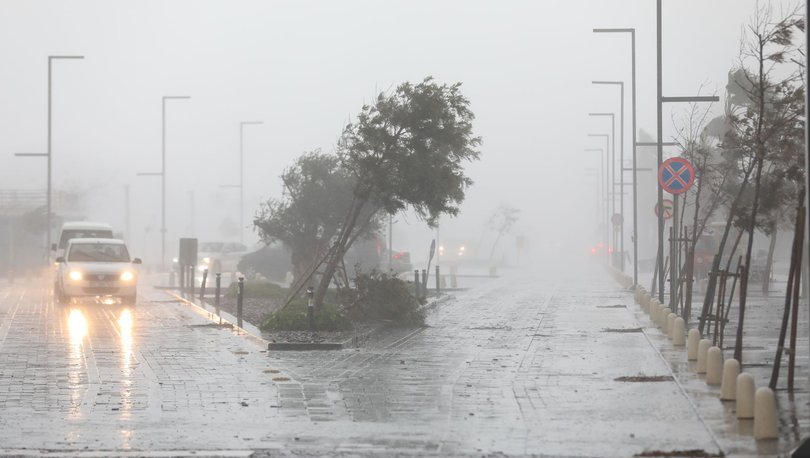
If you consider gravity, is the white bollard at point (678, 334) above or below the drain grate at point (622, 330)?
above

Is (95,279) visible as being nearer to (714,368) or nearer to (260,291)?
(260,291)

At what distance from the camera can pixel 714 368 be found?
1571 cm

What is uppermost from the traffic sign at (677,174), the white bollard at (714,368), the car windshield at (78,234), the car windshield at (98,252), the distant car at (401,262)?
the traffic sign at (677,174)

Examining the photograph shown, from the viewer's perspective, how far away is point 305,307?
85.9ft

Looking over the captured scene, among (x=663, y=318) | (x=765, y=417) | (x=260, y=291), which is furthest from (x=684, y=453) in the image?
(x=260, y=291)

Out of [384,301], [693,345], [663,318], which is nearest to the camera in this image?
[693,345]

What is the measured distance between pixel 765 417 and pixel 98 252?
28.0 meters

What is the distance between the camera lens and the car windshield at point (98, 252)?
36250 mm

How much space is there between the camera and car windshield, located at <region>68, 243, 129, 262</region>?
119ft

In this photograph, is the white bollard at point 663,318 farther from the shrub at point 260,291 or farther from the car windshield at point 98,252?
the car windshield at point 98,252

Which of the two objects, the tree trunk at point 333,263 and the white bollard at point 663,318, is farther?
the tree trunk at point 333,263

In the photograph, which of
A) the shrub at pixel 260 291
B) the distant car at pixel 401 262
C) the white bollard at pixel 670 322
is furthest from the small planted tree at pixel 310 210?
the distant car at pixel 401 262

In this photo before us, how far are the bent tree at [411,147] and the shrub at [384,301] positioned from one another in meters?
1.42

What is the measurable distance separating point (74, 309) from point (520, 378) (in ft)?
61.5
